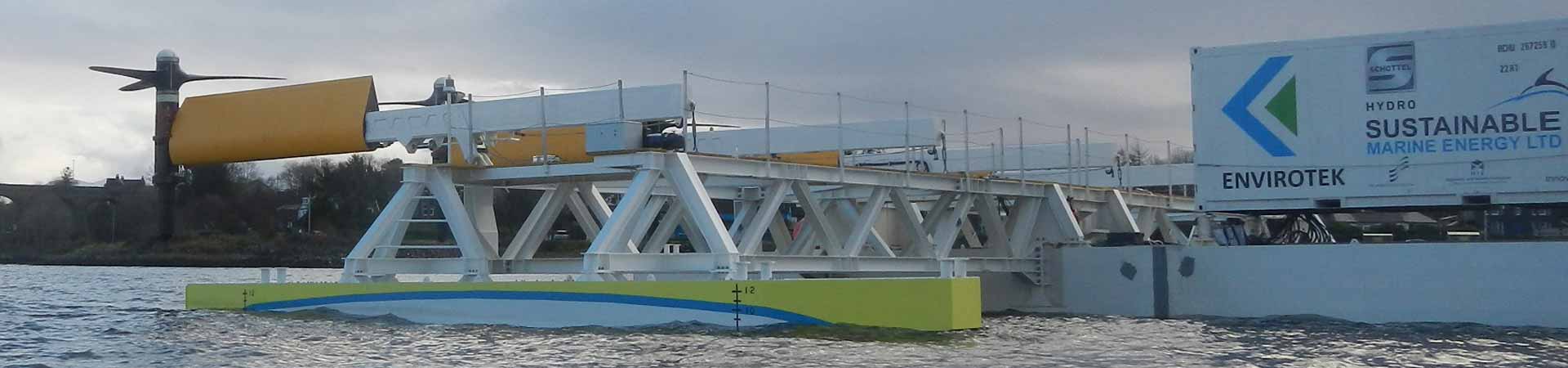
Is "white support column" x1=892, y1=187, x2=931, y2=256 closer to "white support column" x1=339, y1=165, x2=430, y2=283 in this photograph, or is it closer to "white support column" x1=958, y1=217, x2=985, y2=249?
"white support column" x1=958, y1=217, x2=985, y2=249

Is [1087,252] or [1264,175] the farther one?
[1087,252]

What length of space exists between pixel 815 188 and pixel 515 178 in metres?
9.83

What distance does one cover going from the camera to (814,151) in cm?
3528

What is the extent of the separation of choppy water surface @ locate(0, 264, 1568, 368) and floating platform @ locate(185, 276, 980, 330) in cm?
28

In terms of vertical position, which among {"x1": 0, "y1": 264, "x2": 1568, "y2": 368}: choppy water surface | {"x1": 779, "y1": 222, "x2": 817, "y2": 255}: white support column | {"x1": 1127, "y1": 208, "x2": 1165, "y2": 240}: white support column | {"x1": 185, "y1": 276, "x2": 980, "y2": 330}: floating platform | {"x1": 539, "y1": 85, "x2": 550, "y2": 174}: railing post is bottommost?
{"x1": 0, "y1": 264, "x2": 1568, "y2": 368}: choppy water surface

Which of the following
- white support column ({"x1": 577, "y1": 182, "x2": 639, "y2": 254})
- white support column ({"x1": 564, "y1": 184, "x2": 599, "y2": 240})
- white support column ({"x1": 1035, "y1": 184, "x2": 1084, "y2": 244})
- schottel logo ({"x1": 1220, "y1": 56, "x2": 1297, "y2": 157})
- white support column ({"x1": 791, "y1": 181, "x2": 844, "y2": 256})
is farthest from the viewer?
white support column ({"x1": 1035, "y1": 184, "x2": 1084, "y2": 244})

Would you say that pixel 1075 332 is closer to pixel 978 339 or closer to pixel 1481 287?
pixel 978 339

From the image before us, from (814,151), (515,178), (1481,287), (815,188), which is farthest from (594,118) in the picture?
(1481,287)

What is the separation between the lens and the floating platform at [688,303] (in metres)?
24.2

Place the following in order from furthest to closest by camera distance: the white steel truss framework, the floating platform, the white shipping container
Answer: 1. the white shipping container
2. the white steel truss framework
3. the floating platform

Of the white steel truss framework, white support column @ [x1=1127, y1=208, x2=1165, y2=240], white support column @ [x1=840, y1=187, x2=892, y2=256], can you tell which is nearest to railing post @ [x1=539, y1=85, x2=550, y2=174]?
the white steel truss framework

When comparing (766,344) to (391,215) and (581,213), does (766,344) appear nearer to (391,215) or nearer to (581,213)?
(391,215)

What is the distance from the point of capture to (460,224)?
99.6 ft

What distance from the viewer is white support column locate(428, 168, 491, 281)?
99.8 feet
